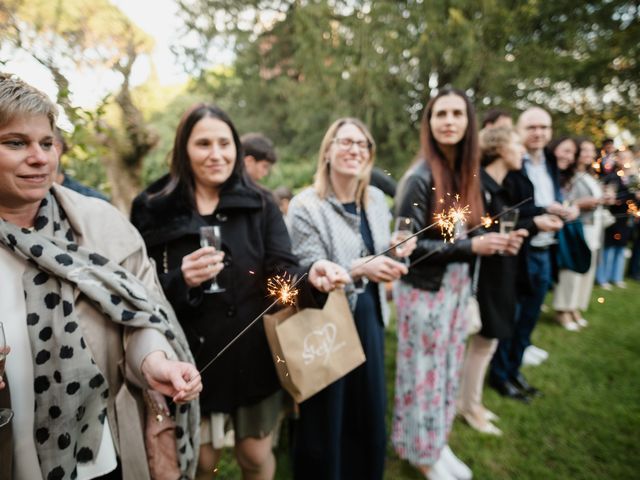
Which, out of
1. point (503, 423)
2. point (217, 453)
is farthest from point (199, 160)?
point (503, 423)

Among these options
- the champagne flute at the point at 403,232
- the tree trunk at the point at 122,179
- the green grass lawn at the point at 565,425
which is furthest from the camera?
the tree trunk at the point at 122,179

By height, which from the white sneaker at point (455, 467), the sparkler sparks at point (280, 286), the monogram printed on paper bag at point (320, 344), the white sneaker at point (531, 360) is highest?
the sparkler sparks at point (280, 286)

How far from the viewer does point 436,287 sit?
286 cm

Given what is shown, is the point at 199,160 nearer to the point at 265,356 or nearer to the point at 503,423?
the point at 265,356

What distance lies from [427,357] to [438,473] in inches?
37.4

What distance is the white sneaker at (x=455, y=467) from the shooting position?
124 inches

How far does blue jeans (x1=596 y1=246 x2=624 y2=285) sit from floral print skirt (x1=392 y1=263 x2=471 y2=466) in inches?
310

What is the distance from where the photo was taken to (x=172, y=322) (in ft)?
5.82

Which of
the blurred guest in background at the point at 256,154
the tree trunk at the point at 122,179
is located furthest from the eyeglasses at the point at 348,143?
the tree trunk at the point at 122,179

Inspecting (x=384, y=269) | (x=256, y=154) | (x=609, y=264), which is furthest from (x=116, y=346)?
(x=609, y=264)

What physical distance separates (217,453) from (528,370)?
4.40 meters

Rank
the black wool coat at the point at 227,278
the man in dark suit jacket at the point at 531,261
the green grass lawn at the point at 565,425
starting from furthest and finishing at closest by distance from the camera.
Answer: the man in dark suit jacket at the point at 531,261 < the green grass lawn at the point at 565,425 < the black wool coat at the point at 227,278

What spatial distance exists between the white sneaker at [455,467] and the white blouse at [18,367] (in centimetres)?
294

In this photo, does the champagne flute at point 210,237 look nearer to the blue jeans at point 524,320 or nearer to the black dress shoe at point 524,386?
the blue jeans at point 524,320
